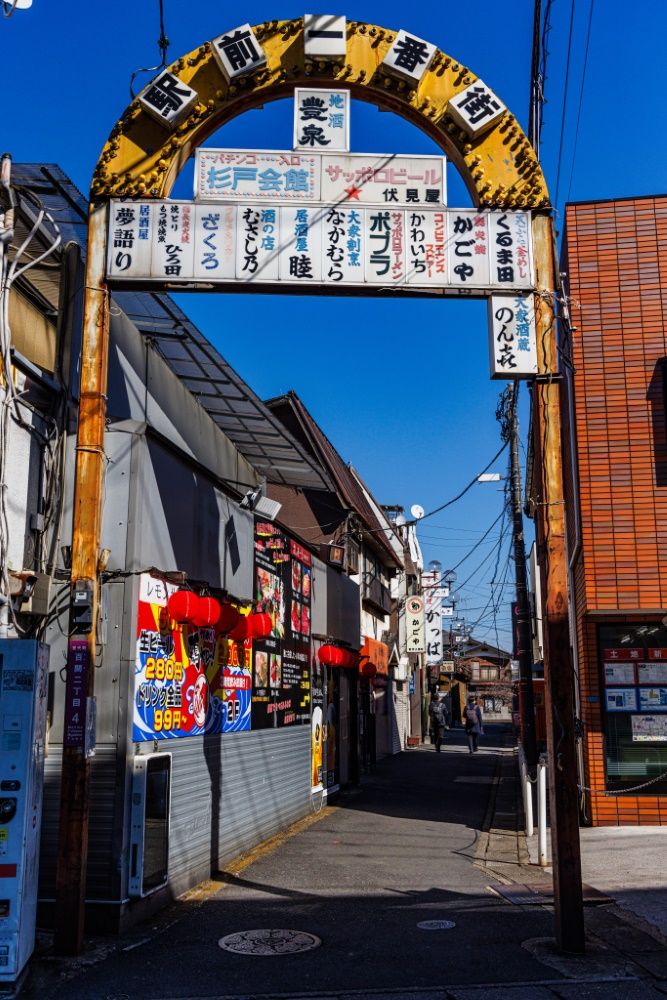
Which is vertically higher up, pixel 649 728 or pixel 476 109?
pixel 476 109

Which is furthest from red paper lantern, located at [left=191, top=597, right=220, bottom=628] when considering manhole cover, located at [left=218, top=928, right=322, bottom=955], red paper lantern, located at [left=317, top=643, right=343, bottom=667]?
red paper lantern, located at [left=317, top=643, right=343, bottom=667]

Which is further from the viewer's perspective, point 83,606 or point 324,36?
point 324,36

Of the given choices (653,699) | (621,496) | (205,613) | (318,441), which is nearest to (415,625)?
(318,441)

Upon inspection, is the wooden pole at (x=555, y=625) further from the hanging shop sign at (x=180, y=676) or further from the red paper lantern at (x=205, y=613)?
the hanging shop sign at (x=180, y=676)

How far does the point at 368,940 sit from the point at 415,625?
2869cm

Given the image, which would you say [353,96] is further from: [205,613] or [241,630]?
[241,630]

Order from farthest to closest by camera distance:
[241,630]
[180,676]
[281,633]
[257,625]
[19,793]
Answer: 1. [281,633]
2. [257,625]
3. [241,630]
4. [180,676]
5. [19,793]

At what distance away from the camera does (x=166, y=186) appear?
8906 mm

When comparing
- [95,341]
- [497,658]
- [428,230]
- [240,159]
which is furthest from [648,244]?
[497,658]

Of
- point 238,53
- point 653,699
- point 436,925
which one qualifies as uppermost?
point 238,53

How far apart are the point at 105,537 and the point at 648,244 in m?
10.9

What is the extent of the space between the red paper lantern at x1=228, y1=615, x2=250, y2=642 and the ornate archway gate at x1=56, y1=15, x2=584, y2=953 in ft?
12.0

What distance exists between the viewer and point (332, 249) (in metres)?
8.75

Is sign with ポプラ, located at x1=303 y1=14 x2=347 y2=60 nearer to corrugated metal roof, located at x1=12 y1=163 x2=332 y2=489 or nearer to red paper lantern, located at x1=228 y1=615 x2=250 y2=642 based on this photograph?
corrugated metal roof, located at x1=12 y1=163 x2=332 y2=489
